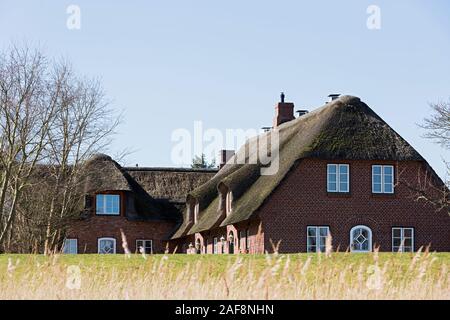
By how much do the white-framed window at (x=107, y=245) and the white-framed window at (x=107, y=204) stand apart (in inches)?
56.5

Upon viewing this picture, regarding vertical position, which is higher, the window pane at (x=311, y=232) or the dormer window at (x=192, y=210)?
the dormer window at (x=192, y=210)

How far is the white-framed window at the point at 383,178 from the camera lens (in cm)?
3784

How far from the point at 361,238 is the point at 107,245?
18016 millimetres

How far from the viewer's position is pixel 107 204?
172 ft

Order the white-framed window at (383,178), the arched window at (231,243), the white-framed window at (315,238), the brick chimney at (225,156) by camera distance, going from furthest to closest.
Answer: the brick chimney at (225,156) < the arched window at (231,243) < the white-framed window at (383,178) < the white-framed window at (315,238)

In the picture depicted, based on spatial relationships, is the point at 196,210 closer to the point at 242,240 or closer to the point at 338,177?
the point at 242,240

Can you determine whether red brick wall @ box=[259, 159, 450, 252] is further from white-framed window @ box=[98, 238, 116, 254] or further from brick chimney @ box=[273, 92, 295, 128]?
white-framed window @ box=[98, 238, 116, 254]

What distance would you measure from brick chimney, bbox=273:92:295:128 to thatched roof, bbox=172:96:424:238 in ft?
18.2

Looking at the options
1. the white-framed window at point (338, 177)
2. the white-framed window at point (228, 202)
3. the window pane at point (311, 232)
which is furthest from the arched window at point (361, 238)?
the white-framed window at point (228, 202)

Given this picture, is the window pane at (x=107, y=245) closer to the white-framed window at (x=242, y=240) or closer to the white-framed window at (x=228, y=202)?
the white-framed window at (x=228, y=202)

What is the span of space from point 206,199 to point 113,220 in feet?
22.1

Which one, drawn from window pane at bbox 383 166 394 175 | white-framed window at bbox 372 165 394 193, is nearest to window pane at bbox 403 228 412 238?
white-framed window at bbox 372 165 394 193

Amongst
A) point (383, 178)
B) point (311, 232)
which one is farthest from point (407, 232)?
point (311, 232)
